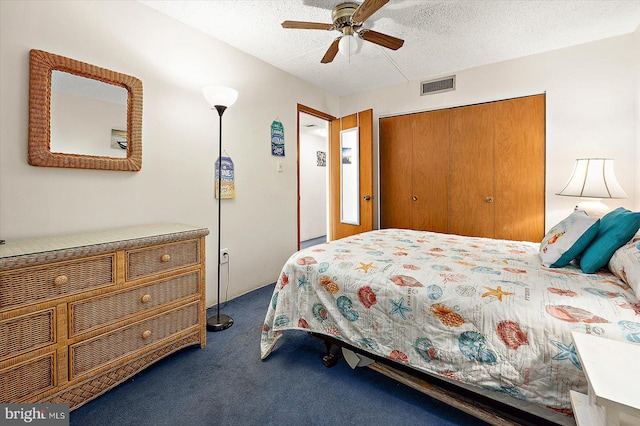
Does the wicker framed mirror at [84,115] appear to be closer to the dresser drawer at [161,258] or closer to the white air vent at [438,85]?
the dresser drawer at [161,258]

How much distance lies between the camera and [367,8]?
1.79 m

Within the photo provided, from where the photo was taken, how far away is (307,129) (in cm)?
581

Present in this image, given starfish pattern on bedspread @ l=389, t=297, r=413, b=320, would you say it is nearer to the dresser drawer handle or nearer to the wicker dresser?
the wicker dresser

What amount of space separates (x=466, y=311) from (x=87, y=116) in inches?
97.8

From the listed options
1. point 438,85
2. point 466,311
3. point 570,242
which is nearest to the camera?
point 466,311

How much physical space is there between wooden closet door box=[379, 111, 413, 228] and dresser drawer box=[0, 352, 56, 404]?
139 inches

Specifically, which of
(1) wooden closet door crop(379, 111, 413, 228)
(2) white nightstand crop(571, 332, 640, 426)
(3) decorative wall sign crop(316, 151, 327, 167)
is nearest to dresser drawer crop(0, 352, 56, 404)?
(2) white nightstand crop(571, 332, 640, 426)

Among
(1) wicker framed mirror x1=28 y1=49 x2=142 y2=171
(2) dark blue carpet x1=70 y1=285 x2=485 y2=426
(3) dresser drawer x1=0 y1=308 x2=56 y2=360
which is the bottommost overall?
(2) dark blue carpet x1=70 y1=285 x2=485 y2=426

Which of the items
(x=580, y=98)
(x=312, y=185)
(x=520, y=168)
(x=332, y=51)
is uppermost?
(x=332, y=51)

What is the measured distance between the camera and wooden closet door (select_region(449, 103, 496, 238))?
10.9ft

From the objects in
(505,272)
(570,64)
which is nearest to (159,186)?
(505,272)

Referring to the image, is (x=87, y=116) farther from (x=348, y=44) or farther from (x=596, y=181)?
(x=596, y=181)

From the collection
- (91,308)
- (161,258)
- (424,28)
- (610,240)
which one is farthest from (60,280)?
(424,28)

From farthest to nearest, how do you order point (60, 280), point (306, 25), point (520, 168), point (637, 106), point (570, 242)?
point (520, 168)
point (637, 106)
point (306, 25)
point (570, 242)
point (60, 280)
